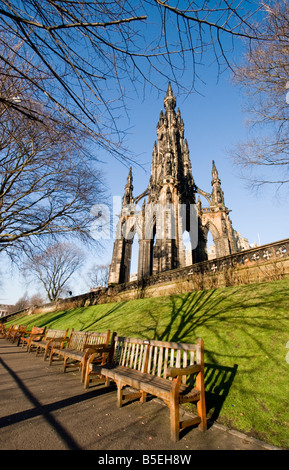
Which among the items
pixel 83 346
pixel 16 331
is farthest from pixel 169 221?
pixel 83 346

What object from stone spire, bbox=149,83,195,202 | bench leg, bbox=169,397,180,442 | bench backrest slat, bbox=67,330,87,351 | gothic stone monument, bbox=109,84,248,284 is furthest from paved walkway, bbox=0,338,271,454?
stone spire, bbox=149,83,195,202

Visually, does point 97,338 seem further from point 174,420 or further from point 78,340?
point 174,420

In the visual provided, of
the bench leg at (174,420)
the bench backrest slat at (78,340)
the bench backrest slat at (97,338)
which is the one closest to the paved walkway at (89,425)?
the bench leg at (174,420)

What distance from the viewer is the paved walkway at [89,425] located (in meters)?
2.24

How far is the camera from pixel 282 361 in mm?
3541

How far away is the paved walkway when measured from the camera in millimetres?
2240

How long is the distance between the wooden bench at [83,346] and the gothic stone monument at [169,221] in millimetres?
11376

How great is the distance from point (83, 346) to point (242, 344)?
3.52 metres

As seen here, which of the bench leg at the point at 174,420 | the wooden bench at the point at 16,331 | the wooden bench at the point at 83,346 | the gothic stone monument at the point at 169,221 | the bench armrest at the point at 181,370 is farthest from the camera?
the gothic stone monument at the point at 169,221

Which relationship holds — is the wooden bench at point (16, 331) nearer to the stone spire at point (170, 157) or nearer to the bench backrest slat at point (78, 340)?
the bench backrest slat at point (78, 340)

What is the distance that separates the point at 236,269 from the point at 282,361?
539 cm
